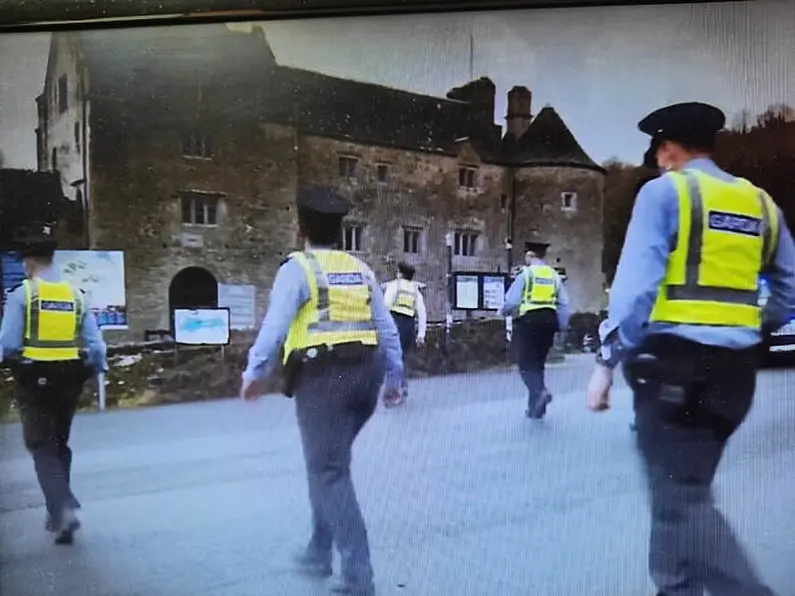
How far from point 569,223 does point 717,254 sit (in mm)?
272

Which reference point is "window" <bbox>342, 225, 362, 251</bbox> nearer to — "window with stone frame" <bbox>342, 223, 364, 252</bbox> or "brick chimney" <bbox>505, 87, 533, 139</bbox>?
"window with stone frame" <bbox>342, 223, 364, 252</bbox>

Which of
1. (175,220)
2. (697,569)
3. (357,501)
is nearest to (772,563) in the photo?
(697,569)

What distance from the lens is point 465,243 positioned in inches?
57.0

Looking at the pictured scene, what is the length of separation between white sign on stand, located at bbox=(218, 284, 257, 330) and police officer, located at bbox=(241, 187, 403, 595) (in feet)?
0.13

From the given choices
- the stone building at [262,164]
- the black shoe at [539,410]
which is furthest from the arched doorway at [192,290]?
the black shoe at [539,410]

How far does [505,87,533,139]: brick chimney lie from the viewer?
4.60ft

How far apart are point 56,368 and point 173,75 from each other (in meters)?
0.65

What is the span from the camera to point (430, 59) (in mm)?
1423

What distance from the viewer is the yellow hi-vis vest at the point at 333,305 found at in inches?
54.9

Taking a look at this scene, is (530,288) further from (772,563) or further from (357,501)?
(772,563)

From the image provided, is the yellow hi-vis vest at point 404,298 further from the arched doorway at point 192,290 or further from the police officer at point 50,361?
the police officer at point 50,361

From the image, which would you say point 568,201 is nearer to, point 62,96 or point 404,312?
point 404,312

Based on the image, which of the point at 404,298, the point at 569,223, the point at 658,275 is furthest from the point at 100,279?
the point at 658,275

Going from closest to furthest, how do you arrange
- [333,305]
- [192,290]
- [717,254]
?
[717,254], [333,305], [192,290]
